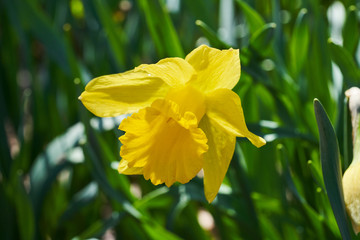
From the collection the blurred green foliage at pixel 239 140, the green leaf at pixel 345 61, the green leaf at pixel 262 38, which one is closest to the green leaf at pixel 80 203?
the blurred green foliage at pixel 239 140

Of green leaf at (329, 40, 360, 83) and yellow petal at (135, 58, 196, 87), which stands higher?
yellow petal at (135, 58, 196, 87)

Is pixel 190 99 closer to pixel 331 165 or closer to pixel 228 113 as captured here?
pixel 228 113

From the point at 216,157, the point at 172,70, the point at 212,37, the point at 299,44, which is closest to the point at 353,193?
the point at 216,157

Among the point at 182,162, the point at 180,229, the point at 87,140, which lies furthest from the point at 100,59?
the point at 182,162

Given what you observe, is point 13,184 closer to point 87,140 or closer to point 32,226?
point 32,226

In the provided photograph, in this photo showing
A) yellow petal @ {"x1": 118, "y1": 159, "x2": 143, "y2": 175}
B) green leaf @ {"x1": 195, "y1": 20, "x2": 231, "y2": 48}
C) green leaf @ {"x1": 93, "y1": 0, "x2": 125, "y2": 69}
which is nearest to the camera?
yellow petal @ {"x1": 118, "y1": 159, "x2": 143, "y2": 175}

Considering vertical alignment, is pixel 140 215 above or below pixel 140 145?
below

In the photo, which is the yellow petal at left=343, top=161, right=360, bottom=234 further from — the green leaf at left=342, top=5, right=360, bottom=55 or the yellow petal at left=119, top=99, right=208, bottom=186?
the green leaf at left=342, top=5, right=360, bottom=55

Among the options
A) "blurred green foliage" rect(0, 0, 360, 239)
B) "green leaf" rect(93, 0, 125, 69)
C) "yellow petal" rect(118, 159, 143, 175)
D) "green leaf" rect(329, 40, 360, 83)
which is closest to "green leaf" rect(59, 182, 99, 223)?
"blurred green foliage" rect(0, 0, 360, 239)
